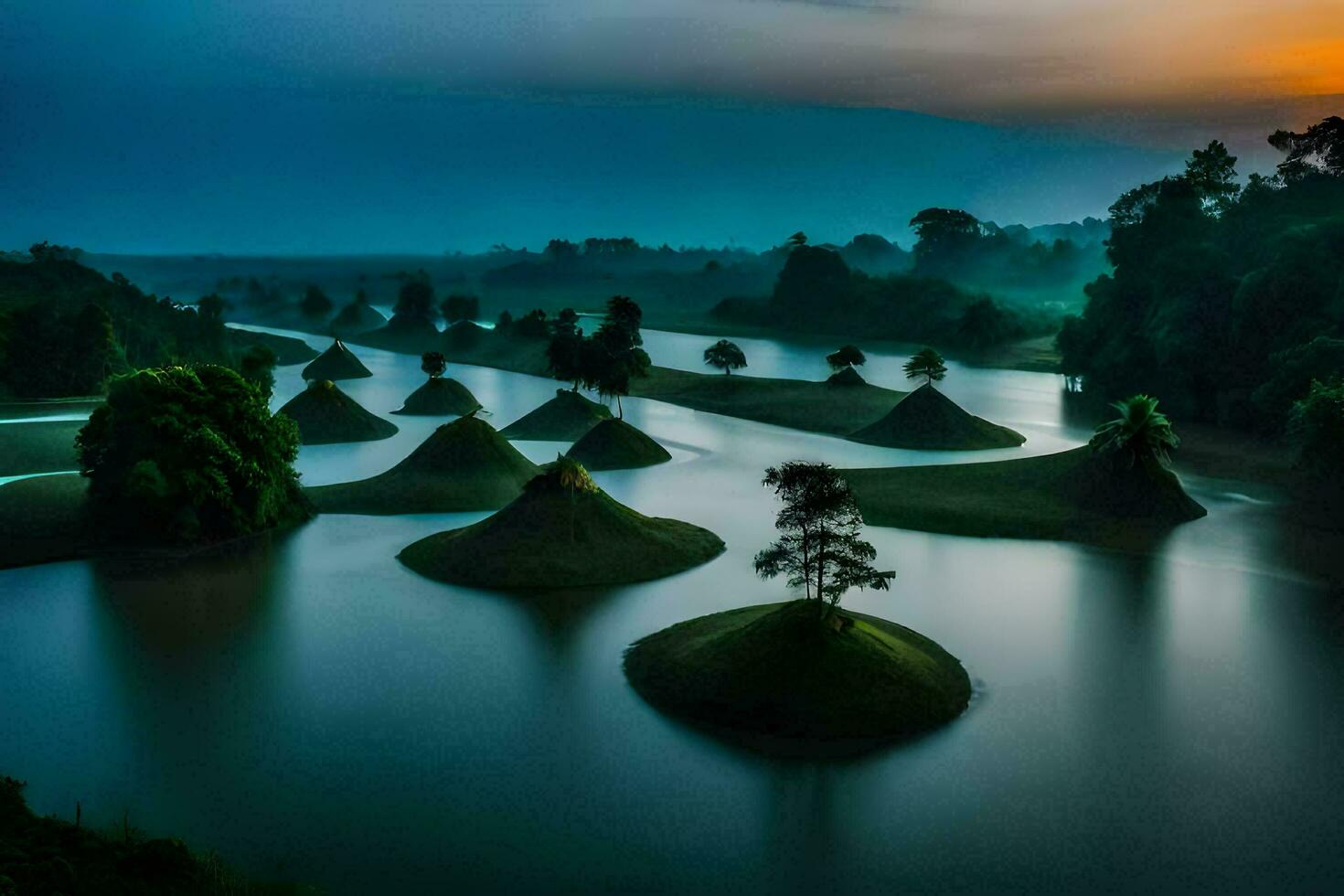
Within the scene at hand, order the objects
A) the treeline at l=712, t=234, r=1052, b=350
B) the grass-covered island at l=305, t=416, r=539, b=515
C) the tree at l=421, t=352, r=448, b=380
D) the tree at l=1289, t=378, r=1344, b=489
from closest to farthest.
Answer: the tree at l=1289, t=378, r=1344, b=489
the grass-covered island at l=305, t=416, r=539, b=515
the tree at l=421, t=352, r=448, b=380
the treeline at l=712, t=234, r=1052, b=350

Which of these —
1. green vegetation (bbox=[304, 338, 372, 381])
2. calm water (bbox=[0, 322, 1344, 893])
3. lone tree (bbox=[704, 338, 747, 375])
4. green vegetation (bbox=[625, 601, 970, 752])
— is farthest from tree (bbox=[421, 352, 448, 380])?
green vegetation (bbox=[625, 601, 970, 752])

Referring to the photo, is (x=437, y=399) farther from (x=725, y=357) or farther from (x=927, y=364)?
(x=927, y=364)

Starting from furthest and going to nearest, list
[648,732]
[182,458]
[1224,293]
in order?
[1224,293]
[182,458]
[648,732]

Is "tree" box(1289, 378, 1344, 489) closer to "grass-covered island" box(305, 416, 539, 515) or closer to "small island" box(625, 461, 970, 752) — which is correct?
"small island" box(625, 461, 970, 752)

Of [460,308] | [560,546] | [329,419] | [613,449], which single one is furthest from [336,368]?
[560,546]

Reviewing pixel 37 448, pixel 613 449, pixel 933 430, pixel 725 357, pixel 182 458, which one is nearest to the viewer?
pixel 182 458

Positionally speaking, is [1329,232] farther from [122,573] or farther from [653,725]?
[122,573]
